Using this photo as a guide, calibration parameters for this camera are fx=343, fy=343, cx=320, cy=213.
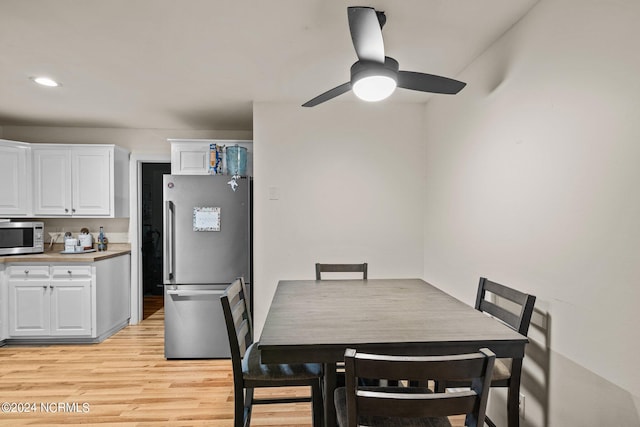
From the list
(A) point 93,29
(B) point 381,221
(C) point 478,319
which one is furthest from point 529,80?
(A) point 93,29

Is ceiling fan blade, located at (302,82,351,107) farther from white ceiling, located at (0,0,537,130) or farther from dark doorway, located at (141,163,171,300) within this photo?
dark doorway, located at (141,163,171,300)

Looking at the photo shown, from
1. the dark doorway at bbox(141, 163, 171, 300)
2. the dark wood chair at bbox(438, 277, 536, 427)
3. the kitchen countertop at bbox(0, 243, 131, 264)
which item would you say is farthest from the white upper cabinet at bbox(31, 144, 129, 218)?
the dark wood chair at bbox(438, 277, 536, 427)

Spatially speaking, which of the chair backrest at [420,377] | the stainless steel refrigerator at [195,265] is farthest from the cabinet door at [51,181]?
the chair backrest at [420,377]

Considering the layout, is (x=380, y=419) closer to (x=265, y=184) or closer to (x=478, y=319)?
(x=478, y=319)

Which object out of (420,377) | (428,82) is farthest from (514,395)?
(428,82)

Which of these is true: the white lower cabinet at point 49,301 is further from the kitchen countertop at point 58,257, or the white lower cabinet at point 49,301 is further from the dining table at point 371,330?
the dining table at point 371,330

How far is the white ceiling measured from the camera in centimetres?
172

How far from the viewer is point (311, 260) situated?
3.20 m

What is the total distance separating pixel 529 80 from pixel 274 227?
7.25 ft

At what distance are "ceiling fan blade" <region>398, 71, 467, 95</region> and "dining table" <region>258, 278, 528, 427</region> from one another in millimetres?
1123

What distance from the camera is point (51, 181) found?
385cm

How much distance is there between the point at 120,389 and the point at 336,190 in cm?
237

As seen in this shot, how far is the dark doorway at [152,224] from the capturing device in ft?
17.7

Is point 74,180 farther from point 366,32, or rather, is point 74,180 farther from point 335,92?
point 366,32
